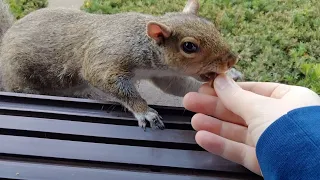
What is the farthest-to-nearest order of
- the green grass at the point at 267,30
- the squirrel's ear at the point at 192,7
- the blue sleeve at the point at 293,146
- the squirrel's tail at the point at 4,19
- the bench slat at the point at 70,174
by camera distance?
the green grass at the point at 267,30 → the squirrel's tail at the point at 4,19 → the squirrel's ear at the point at 192,7 → the bench slat at the point at 70,174 → the blue sleeve at the point at 293,146

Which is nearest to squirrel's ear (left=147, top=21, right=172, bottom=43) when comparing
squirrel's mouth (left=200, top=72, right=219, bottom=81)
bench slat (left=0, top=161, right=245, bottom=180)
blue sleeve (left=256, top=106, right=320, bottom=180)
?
squirrel's mouth (left=200, top=72, right=219, bottom=81)

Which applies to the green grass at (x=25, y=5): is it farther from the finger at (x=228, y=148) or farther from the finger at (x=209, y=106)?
the finger at (x=228, y=148)

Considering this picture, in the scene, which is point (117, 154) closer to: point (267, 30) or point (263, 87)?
point (263, 87)

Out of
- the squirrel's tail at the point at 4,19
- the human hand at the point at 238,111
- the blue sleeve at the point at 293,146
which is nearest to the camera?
the blue sleeve at the point at 293,146

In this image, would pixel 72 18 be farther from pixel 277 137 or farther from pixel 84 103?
pixel 277 137

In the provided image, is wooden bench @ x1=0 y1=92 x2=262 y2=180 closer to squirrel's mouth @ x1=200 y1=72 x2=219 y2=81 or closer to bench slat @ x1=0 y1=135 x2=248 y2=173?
bench slat @ x1=0 y1=135 x2=248 y2=173

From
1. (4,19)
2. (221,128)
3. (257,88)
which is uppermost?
(257,88)

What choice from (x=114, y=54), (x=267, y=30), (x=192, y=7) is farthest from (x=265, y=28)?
(x=114, y=54)

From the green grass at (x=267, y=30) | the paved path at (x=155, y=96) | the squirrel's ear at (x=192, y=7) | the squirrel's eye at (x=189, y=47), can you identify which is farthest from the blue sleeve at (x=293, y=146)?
the green grass at (x=267, y=30)

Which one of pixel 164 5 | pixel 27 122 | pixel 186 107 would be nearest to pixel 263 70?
pixel 164 5
